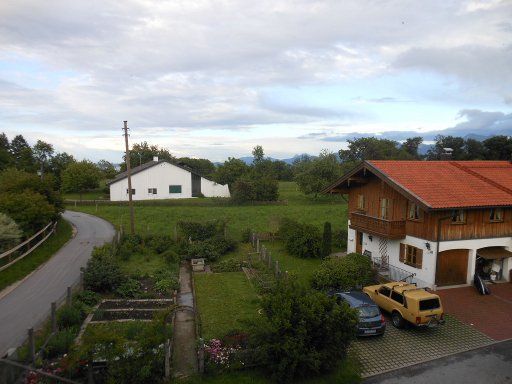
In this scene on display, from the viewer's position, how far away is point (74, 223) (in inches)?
1524

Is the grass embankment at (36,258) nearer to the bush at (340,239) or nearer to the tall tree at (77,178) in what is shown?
the bush at (340,239)

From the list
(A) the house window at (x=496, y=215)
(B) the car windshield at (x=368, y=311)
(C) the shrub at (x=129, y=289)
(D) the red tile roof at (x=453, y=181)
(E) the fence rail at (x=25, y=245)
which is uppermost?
(D) the red tile roof at (x=453, y=181)

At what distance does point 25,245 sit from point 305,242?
59.5 feet

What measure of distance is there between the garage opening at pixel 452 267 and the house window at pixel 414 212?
2191 mm

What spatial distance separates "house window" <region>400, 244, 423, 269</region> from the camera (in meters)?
20.8

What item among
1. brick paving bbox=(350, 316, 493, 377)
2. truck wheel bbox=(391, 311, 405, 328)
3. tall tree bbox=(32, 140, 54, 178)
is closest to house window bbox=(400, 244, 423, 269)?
brick paving bbox=(350, 316, 493, 377)

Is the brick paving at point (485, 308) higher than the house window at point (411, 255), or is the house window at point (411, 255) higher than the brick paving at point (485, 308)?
the house window at point (411, 255)

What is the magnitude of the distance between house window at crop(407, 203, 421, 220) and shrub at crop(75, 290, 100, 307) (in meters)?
16.4

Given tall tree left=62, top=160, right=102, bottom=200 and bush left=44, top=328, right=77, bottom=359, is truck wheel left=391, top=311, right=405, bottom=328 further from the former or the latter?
tall tree left=62, top=160, right=102, bottom=200

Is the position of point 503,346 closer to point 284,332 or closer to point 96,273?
point 284,332

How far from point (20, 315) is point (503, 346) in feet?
61.6

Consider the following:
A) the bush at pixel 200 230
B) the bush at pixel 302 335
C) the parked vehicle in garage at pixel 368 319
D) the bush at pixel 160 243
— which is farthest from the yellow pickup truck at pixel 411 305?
the bush at pixel 160 243

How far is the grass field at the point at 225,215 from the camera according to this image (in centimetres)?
3666

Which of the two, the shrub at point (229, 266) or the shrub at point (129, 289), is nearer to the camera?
the shrub at point (129, 289)
